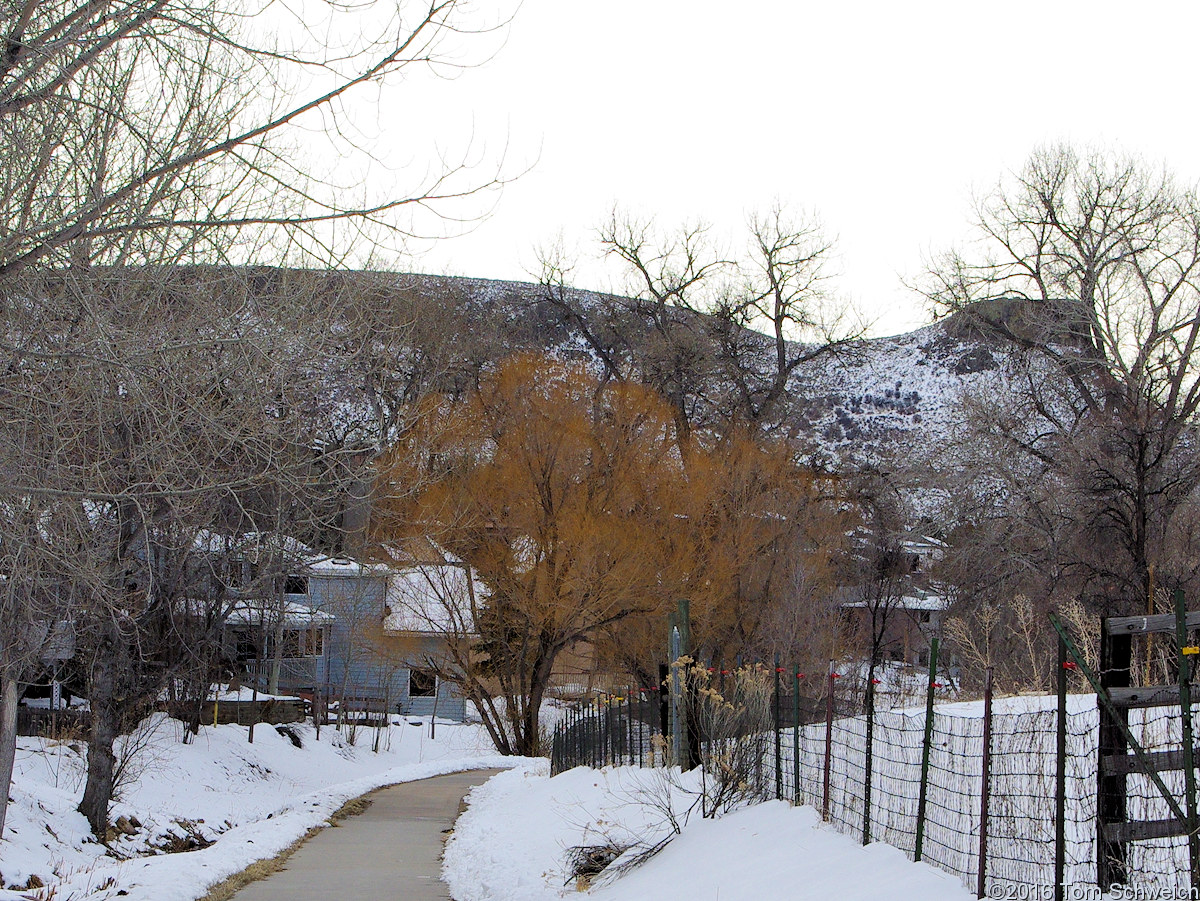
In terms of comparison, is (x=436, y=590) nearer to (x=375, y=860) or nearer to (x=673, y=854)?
(x=375, y=860)

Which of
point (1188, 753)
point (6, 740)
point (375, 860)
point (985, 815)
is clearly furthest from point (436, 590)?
point (1188, 753)

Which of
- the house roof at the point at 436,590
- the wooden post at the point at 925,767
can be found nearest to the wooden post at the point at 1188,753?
the wooden post at the point at 925,767

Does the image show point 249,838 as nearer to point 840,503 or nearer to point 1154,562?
point 1154,562

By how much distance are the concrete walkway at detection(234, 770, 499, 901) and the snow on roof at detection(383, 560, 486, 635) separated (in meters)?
5.83

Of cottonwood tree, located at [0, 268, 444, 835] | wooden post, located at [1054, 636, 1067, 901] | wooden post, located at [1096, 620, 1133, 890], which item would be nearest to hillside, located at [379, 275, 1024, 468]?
cottonwood tree, located at [0, 268, 444, 835]

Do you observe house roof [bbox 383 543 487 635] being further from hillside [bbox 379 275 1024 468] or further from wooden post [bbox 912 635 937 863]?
wooden post [bbox 912 635 937 863]

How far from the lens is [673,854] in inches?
423

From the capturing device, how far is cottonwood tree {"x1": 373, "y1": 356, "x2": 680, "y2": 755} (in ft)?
84.4

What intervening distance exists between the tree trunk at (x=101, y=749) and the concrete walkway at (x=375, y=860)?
11.2 ft

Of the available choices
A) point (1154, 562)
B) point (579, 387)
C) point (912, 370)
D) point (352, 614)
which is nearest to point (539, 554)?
point (579, 387)

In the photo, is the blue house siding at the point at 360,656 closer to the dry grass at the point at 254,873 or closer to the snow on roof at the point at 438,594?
the snow on roof at the point at 438,594

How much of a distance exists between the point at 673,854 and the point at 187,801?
1457cm

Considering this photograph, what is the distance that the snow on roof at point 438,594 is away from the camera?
89.5 feet

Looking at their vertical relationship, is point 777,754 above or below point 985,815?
below
